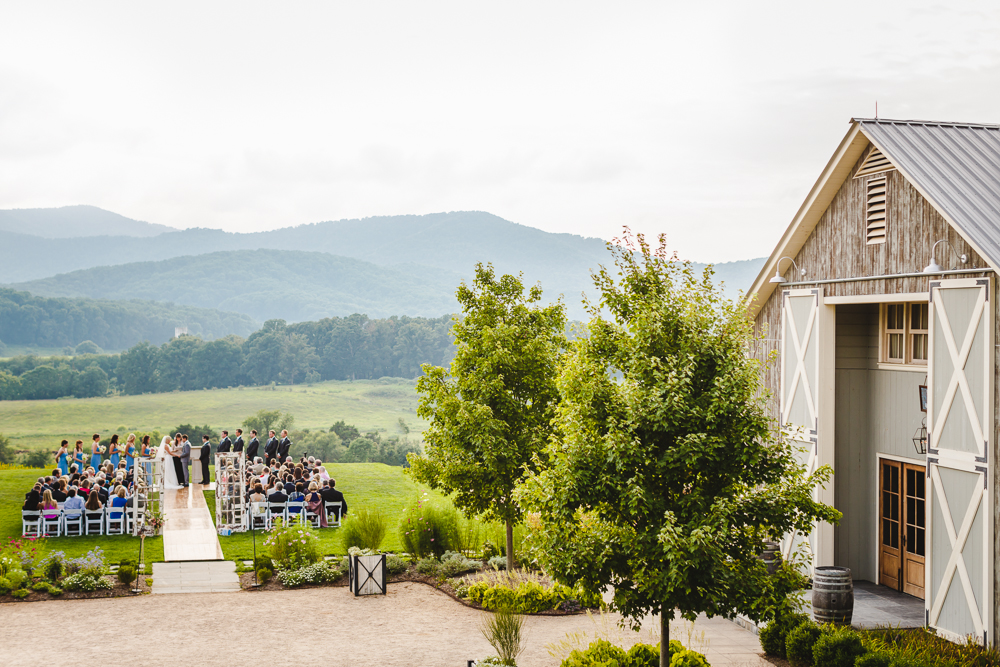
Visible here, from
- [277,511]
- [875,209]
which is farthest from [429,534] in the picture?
[875,209]

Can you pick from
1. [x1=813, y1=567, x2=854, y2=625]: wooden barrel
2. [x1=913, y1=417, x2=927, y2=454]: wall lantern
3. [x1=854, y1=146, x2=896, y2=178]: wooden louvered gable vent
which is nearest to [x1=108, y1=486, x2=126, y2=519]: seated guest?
[x1=813, y1=567, x2=854, y2=625]: wooden barrel

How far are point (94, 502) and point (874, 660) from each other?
16372 mm

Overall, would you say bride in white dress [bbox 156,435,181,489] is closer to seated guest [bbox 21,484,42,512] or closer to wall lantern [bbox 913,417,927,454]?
seated guest [bbox 21,484,42,512]

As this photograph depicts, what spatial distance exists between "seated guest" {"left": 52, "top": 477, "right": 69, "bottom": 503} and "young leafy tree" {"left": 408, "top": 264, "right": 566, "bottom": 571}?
9.28 metres

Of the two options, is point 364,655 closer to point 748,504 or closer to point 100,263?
point 748,504

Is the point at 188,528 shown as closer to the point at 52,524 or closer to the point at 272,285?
the point at 52,524

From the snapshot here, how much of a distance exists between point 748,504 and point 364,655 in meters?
5.97

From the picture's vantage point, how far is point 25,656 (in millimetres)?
11219

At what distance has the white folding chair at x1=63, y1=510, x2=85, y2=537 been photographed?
1888 cm

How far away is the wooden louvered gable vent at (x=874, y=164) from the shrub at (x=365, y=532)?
35.7ft

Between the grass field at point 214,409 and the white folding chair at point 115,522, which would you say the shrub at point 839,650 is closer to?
the white folding chair at point 115,522

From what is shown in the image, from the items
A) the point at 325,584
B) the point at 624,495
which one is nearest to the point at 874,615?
the point at 624,495

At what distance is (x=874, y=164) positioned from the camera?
1251cm

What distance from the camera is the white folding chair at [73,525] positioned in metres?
18.9
